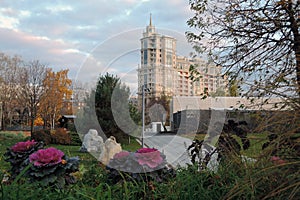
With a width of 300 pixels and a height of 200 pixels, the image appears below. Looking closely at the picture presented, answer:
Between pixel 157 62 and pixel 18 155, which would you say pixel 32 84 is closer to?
pixel 157 62

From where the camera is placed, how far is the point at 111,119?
1166 centimetres

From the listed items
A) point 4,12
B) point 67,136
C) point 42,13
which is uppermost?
point 4,12

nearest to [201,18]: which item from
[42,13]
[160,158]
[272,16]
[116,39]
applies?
[272,16]

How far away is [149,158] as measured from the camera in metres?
2.18

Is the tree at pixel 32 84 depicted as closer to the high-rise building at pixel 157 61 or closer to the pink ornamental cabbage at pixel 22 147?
the high-rise building at pixel 157 61

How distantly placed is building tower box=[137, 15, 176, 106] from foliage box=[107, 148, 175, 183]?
6.74 feet

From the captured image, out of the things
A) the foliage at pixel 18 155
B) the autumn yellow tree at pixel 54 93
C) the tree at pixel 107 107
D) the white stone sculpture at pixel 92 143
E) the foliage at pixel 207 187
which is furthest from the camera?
A: the autumn yellow tree at pixel 54 93

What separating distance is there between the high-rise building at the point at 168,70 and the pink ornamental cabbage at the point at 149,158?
190 centimetres

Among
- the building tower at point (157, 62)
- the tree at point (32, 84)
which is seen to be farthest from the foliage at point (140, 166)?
the tree at point (32, 84)

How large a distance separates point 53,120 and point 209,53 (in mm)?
19035

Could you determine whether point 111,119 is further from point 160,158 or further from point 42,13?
point 160,158

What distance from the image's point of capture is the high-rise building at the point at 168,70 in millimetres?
4051

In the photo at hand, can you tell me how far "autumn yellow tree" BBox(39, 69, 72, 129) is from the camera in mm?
18828

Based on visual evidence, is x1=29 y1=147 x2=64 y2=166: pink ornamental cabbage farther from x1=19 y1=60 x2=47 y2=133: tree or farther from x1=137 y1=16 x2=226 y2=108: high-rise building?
x1=19 y1=60 x2=47 y2=133: tree
